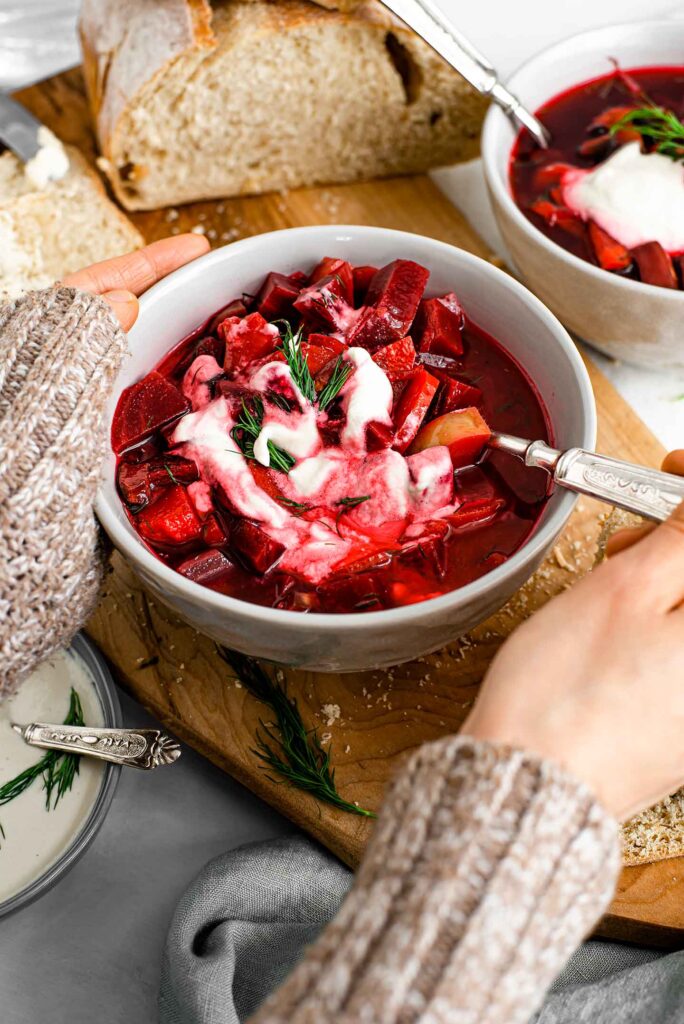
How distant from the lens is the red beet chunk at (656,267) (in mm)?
2797

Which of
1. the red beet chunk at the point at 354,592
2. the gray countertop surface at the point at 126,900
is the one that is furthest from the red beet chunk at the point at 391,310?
the gray countertop surface at the point at 126,900

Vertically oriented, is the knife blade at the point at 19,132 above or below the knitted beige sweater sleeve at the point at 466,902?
above

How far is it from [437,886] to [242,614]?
686mm

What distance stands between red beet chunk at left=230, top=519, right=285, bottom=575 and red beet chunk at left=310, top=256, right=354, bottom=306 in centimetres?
67

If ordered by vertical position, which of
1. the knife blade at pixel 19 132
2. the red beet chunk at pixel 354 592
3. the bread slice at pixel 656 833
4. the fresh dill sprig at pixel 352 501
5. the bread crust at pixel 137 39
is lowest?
the bread slice at pixel 656 833

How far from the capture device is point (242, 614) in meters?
1.94

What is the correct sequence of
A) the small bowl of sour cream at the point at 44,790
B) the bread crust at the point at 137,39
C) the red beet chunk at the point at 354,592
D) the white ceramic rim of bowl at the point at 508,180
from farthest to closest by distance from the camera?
1. the bread crust at the point at 137,39
2. the white ceramic rim of bowl at the point at 508,180
3. the small bowl of sour cream at the point at 44,790
4. the red beet chunk at the point at 354,592

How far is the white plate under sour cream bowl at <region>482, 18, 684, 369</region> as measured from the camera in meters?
2.78

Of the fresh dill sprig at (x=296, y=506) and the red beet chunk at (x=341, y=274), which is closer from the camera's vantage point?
the fresh dill sprig at (x=296, y=506)

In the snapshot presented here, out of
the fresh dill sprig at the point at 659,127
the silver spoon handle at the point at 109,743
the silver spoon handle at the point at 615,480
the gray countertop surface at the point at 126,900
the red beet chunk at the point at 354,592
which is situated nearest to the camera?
the silver spoon handle at the point at 615,480

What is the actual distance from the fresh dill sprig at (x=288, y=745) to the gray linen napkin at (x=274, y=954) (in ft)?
0.65

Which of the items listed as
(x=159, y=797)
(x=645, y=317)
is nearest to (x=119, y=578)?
(x=159, y=797)

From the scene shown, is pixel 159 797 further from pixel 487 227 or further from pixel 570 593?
pixel 487 227

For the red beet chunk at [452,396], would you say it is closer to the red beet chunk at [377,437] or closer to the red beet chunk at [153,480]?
the red beet chunk at [377,437]
